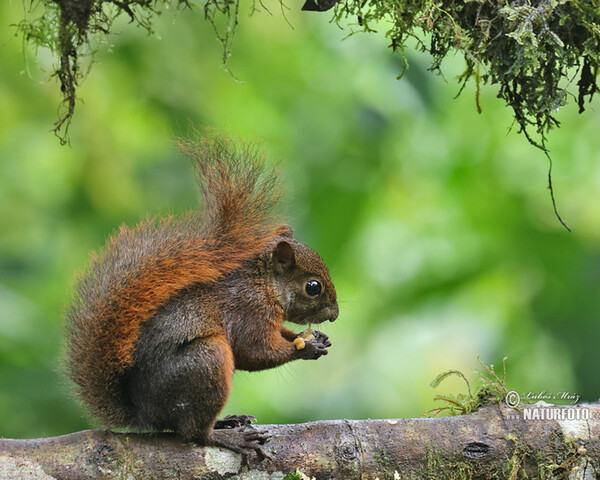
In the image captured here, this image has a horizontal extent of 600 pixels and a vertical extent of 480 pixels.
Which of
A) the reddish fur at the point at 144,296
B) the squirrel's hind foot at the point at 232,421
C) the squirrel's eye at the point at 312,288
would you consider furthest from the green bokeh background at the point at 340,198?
the reddish fur at the point at 144,296

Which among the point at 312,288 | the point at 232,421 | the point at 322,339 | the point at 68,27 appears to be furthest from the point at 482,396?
the point at 68,27

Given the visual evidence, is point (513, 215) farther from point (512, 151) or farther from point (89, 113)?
point (89, 113)

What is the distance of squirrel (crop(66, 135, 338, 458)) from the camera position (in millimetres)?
2459

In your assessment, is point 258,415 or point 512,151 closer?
point 258,415

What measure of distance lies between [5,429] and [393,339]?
2.34m

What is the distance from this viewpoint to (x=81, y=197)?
4.34 m

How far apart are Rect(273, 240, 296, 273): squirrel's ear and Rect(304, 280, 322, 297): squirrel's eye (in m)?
0.11

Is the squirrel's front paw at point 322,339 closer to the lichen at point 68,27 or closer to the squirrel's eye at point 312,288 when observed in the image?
the squirrel's eye at point 312,288

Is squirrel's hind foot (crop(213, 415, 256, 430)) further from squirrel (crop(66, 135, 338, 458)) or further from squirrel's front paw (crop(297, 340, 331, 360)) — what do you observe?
squirrel's front paw (crop(297, 340, 331, 360))

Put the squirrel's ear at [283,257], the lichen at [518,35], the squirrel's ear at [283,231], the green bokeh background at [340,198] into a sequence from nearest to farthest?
the lichen at [518,35] < the squirrel's ear at [283,257] < the squirrel's ear at [283,231] < the green bokeh background at [340,198]

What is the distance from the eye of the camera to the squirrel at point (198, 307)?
96.8 inches

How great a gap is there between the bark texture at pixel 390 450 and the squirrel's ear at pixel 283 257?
2.41ft

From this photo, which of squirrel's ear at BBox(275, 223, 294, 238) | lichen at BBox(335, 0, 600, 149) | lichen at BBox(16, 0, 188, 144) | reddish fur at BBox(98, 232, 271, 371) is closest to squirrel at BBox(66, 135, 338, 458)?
reddish fur at BBox(98, 232, 271, 371)

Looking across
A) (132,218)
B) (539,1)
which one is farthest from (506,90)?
(132,218)
